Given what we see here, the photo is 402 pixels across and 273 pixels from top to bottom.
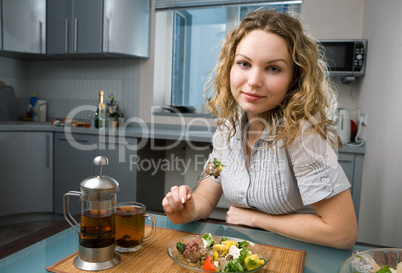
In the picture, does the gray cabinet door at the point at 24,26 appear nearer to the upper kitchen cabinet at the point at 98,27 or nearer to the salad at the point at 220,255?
the upper kitchen cabinet at the point at 98,27

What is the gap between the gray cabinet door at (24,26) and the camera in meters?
3.22

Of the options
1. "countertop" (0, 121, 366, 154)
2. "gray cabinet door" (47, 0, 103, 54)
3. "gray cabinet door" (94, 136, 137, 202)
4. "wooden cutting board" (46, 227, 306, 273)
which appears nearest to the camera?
"wooden cutting board" (46, 227, 306, 273)

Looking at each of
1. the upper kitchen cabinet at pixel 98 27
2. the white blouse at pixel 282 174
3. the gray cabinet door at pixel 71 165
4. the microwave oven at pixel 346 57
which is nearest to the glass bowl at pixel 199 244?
the white blouse at pixel 282 174

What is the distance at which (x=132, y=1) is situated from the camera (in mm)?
3230

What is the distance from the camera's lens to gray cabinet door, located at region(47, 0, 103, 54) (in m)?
3.19

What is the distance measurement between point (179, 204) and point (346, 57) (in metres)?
2.12

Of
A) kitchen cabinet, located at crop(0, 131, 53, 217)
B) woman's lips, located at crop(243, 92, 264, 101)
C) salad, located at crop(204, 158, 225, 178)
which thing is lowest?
kitchen cabinet, located at crop(0, 131, 53, 217)

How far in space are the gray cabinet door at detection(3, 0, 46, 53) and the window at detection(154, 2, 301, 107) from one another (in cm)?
114

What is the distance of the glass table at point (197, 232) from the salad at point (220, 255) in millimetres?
150

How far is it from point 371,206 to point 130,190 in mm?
1902

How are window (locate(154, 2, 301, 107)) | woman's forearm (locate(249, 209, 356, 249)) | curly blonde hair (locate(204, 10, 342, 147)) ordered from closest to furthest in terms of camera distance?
1. woman's forearm (locate(249, 209, 356, 249))
2. curly blonde hair (locate(204, 10, 342, 147))
3. window (locate(154, 2, 301, 107))

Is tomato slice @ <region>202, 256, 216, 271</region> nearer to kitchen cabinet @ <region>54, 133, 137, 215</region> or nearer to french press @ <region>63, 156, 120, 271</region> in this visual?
french press @ <region>63, 156, 120, 271</region>

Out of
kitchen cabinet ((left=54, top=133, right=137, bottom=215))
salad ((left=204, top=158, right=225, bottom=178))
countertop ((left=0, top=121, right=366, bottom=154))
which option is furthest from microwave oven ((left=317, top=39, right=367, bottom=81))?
salad ((left=204, top=158, right=225, bottom=178))

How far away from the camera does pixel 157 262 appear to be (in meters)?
0.79
